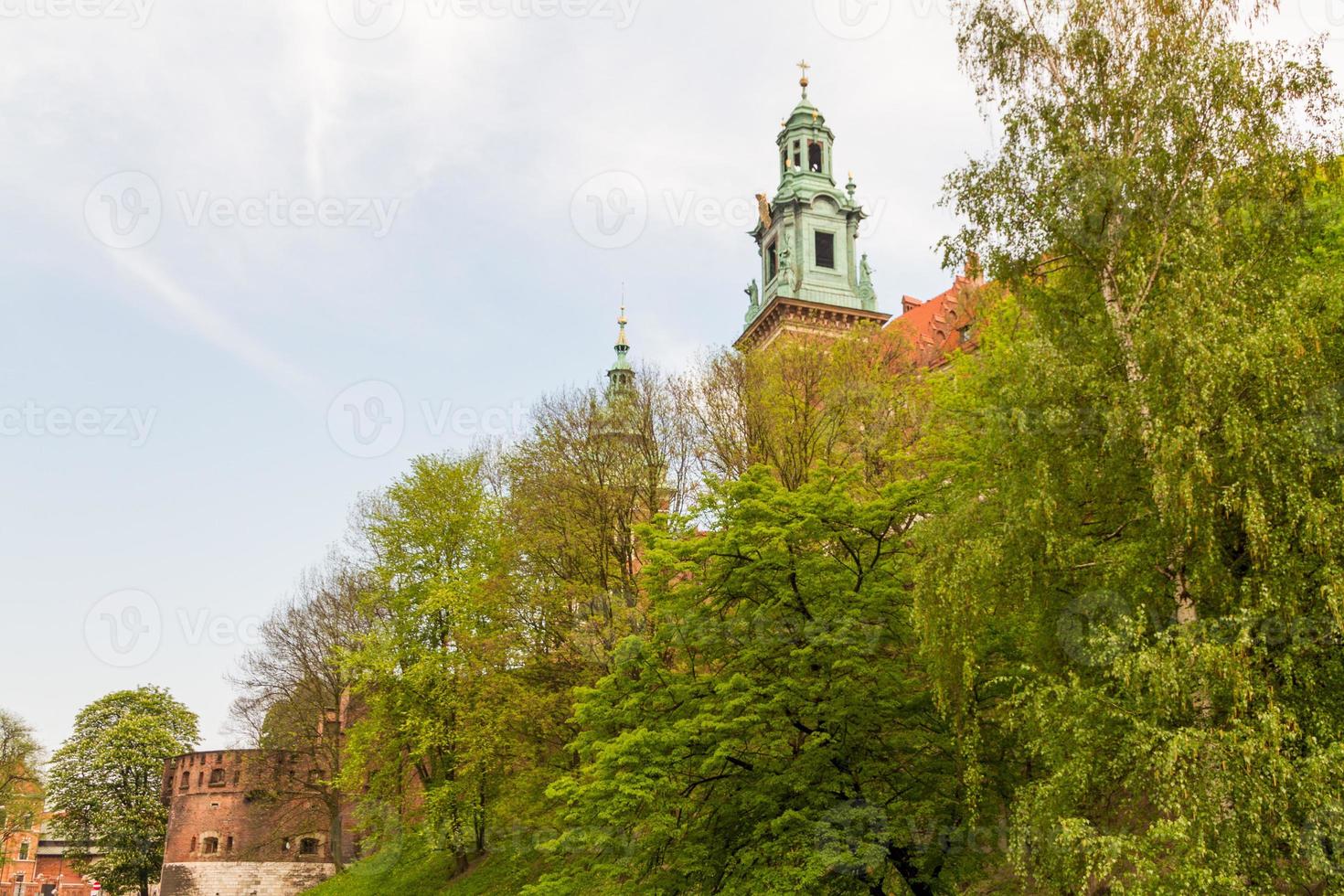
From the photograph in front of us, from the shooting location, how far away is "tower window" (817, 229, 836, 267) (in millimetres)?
55375

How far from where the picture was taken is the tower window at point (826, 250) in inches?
2180

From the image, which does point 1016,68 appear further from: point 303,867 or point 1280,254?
point 303,867

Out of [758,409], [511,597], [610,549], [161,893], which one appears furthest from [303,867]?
[758,409]

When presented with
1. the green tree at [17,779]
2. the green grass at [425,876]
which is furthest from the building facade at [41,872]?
the green grass at [425,876]

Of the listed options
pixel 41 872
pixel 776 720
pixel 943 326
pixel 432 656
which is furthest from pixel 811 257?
pixel 41 872

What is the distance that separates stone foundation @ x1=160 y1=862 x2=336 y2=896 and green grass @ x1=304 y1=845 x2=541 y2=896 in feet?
22.1

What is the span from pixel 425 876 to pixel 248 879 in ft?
66.2

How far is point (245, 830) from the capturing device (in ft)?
177

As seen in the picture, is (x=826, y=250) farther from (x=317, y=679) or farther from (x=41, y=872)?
(x=41, y=872)

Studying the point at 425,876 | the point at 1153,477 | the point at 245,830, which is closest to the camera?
the point at 1153,477

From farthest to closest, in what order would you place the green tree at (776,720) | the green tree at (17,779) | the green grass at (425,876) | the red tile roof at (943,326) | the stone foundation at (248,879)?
the green tree at (17,779)
the stone foundation at (248,879)
the red tile roof at (943,326)
the green grass at (425,876)
the green tree at (776,720)

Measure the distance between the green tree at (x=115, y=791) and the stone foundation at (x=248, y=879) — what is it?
634 centimetres

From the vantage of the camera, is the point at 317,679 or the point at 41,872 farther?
the point at 41,872

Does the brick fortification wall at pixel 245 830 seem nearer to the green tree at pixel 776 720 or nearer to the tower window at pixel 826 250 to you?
the tower window at pixel 826 250
